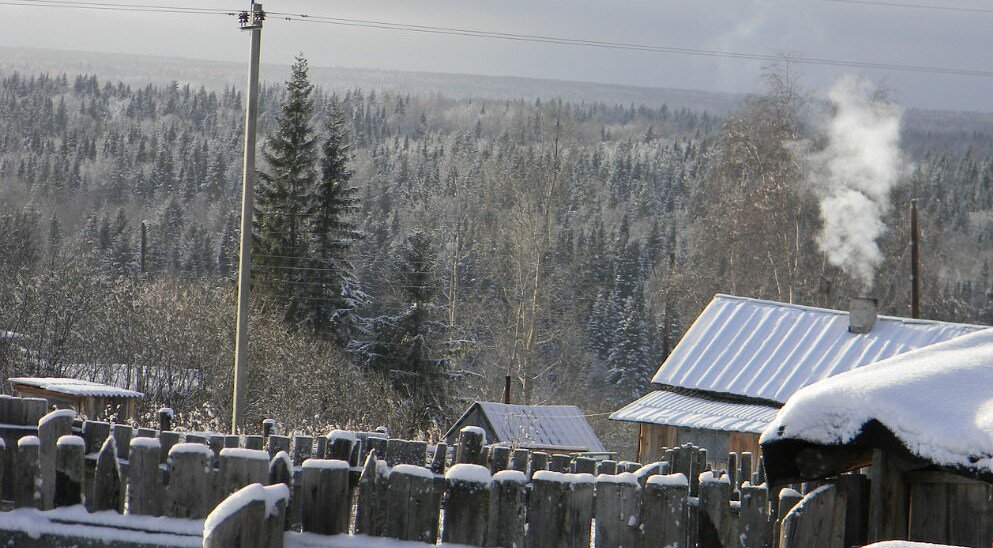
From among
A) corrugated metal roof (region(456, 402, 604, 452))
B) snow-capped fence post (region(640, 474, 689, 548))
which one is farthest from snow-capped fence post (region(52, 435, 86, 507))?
corrugated metal roof (region(456, 402, 604, 452))

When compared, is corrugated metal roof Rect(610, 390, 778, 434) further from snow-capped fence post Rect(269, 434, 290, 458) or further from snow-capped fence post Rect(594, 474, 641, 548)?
snow-capped fence post Rect(594, 474, 641, 548)

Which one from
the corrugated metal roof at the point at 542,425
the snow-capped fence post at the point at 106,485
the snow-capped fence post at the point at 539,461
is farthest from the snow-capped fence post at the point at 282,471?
the corrugated metal roof at the point at 542,425

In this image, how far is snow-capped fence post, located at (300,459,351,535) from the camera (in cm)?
484

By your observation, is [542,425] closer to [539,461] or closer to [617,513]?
[539,461]

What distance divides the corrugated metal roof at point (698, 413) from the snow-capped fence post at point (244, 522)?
1899 cm

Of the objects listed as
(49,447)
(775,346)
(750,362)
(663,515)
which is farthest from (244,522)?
(775,346)

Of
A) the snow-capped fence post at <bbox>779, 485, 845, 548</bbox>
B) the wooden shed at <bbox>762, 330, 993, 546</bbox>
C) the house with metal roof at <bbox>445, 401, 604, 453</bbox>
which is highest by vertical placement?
the wooden shed at <bbox>762, 330, 993, 546</bbox>

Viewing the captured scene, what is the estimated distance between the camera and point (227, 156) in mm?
150000

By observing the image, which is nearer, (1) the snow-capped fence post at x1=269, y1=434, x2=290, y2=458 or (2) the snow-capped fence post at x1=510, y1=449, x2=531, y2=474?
(2) the snow-capped fence post at x1=510, y1=449, x2=531, y2=474

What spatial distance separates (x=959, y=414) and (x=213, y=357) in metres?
30.5

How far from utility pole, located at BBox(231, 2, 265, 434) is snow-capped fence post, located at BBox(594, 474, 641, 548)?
13106 mm

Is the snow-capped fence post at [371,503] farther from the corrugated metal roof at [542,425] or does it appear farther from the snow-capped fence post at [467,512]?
the corrugated metal roof at [542,425]

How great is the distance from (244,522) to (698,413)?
21150mm

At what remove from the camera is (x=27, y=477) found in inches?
212
